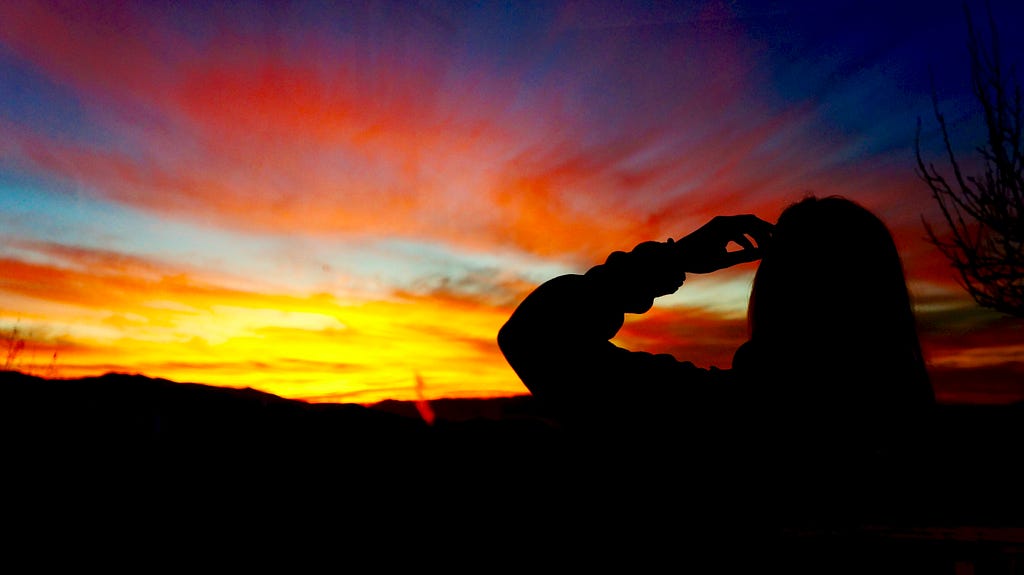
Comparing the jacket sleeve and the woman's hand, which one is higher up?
the woman's hand

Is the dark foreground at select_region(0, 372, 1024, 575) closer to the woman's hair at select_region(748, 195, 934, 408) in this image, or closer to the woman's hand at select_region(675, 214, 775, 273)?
the woman's hair at select_region(748, 195, 934, 408)

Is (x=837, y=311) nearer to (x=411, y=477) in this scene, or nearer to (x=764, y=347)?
(x=764, y=347)

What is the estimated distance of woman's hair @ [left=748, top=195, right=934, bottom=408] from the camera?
126 centimetres

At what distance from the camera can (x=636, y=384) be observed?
1.14 metres

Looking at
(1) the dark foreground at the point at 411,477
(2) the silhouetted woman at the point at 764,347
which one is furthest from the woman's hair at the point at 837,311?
(1) the dark foreground at the point at 411,477

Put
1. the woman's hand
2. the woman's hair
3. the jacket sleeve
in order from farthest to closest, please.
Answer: the woman's hand < the woman's hair < the jacket sleeve

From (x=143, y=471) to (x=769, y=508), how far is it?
1349 mm

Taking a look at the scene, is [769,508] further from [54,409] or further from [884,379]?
[54,409]

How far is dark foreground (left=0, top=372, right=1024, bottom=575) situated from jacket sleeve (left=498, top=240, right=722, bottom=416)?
10cm

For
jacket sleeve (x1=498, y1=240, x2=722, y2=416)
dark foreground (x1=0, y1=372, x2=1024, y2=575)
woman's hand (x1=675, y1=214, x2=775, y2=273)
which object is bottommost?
dark foreground (x1=0, y1=372, x2=1024, y2=575)

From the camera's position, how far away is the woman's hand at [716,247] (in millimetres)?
1417

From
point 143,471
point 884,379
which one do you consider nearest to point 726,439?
point 884,379

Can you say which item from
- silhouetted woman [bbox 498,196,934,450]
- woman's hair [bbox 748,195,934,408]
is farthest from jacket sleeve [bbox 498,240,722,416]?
woman's hair [bbox 748,195,934,408]

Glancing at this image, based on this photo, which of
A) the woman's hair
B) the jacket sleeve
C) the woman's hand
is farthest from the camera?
the woman's hand
